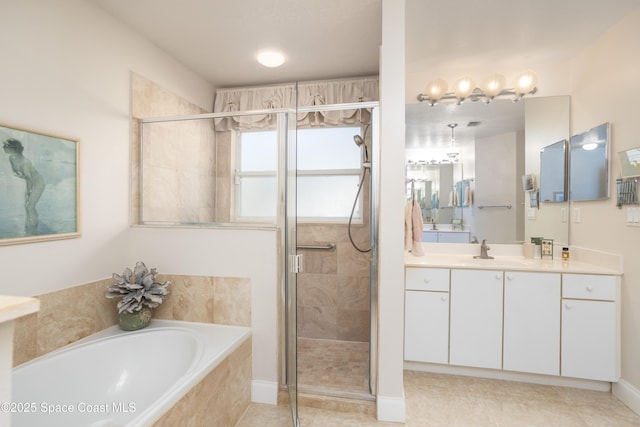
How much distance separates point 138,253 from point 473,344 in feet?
8.02

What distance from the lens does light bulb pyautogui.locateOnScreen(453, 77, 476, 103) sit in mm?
2432

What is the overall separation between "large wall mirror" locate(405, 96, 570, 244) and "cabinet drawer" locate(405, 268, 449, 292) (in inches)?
23.4

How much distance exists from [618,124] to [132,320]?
3352mm

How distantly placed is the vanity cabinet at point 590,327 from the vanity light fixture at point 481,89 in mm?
1470

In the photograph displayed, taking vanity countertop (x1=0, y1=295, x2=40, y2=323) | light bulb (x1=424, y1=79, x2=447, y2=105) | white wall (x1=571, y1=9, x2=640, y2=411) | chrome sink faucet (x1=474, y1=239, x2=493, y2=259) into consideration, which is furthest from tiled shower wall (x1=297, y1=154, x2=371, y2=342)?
A: vanity countertop (x1=0, y1=295, x2=40, y2=323)

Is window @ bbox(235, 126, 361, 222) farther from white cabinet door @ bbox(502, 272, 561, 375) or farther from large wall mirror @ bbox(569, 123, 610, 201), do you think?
large wall mirror @ bbox(569, 123, 610, 201)

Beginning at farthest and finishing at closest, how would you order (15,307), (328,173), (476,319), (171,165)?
(328,173) → (171,165) → (476,319) → (15,307)

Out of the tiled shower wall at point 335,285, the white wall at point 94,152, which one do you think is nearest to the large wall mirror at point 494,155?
the tiled shower wall at point 335,285

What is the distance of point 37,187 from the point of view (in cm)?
155

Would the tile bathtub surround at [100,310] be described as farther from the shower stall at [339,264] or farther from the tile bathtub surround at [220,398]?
Result: the shower stall at [339,264]

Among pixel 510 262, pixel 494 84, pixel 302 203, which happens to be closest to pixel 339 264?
pixel 302 203

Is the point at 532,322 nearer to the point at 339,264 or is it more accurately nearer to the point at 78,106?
the point at 339,264

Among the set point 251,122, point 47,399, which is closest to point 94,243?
point 47,399

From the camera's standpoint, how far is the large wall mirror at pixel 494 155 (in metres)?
2.42
